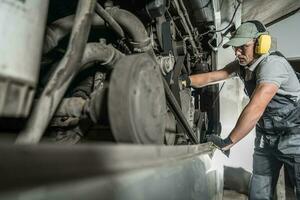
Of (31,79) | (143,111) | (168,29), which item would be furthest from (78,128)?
(168,29)

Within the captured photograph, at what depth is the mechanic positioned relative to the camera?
69.1 inches

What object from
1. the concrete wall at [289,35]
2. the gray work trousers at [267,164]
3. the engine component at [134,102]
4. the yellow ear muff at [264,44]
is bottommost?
the gray work trousers at [267,164]

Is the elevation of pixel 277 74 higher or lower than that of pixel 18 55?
higher

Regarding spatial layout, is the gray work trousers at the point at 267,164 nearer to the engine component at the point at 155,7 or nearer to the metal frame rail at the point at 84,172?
the engine component at the point at 155,7

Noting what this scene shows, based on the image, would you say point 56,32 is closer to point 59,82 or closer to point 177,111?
point 59,82

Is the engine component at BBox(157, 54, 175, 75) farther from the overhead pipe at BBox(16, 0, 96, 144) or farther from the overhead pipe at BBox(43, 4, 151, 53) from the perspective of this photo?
the overhead pipe at BBox(16, 0, 96, 144)

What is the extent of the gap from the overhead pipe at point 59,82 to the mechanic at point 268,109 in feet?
4.14

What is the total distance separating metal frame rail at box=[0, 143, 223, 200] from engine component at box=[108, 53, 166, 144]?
5 cm

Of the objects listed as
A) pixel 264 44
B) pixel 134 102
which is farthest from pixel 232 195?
pixel 134 102

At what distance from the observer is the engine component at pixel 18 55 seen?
0.51 metres

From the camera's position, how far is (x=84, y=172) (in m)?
0.43

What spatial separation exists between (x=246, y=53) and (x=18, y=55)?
1.70m

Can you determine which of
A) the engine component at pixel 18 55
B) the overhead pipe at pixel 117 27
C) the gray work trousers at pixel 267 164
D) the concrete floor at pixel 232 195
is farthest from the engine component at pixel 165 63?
the concrete floor at pixel 232 195

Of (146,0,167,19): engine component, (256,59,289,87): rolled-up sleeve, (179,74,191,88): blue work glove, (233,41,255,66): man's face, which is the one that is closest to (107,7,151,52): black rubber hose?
(146,0,167,19): engine component
